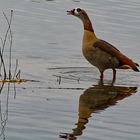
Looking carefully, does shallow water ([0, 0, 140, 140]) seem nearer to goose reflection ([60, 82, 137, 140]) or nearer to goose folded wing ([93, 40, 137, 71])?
goose reflection ([60, 82, 137, 140])

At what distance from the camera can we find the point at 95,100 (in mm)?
10539

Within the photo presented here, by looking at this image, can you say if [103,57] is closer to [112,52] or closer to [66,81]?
[112,52]

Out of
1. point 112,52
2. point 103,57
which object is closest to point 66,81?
point 103,57

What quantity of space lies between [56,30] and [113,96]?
5.43 metres

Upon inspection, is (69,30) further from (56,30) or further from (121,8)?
(121,8)

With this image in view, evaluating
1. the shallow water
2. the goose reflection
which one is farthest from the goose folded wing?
the goose reflection

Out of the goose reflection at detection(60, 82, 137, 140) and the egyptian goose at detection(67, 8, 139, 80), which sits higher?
the egyptian goose at detection(67, 8, 139, 80)

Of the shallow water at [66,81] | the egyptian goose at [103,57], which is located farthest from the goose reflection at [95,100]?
the egyptian goose at [103,57]

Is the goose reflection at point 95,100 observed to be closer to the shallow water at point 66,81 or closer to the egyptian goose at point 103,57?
the shallow water at point 66,81

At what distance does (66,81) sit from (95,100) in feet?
4.41

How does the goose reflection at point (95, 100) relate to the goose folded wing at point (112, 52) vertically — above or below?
below

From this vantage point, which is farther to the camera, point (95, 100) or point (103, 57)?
point (103, 57)

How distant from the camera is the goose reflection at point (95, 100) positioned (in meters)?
8.85

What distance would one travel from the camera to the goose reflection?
8.85 m
